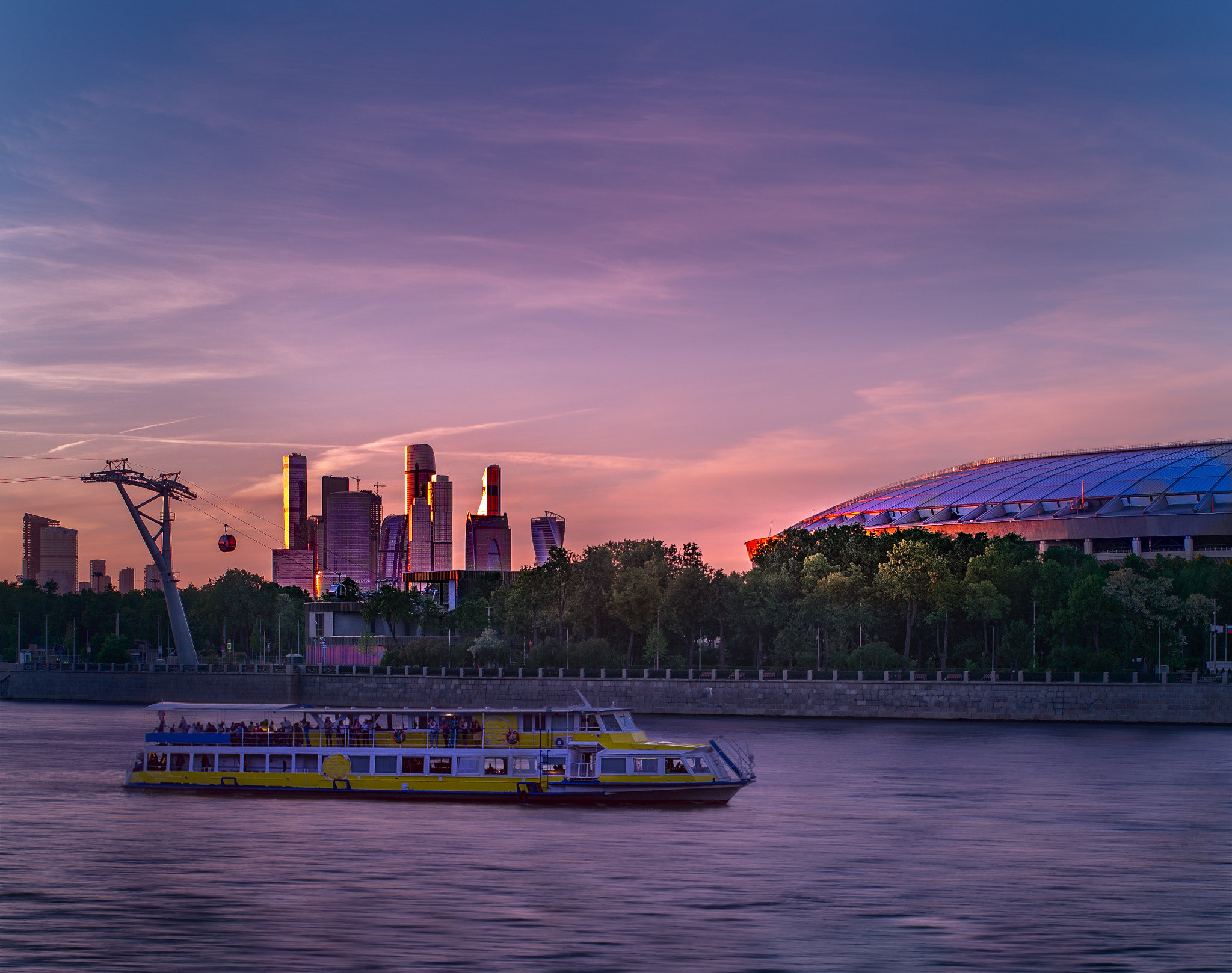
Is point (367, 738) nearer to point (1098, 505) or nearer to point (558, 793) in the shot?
point (558, 793)

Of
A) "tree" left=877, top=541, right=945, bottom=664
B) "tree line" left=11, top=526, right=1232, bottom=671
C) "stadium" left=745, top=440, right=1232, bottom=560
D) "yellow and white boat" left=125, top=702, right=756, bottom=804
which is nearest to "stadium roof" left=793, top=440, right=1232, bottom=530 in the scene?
"stadium" left=745, top=440, right=1232, bottom=560

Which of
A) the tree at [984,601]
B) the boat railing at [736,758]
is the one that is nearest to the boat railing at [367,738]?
the boat railing at [736,758]

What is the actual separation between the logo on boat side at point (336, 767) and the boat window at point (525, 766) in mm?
6513

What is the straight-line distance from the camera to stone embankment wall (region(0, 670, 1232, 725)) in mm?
92625

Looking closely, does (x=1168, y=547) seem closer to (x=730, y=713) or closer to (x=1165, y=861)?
(x=730, y=713)

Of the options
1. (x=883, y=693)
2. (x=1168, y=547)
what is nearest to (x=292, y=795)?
(x=883, y=693)

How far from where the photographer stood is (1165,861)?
136 ft

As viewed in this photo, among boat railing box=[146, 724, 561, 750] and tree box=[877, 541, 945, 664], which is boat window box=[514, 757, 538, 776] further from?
tree box=[877, 541, 945, 664]

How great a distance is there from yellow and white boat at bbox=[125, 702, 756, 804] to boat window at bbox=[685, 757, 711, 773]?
0.14 feet

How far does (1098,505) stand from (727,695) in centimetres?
5813

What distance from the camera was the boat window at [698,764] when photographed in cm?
5272

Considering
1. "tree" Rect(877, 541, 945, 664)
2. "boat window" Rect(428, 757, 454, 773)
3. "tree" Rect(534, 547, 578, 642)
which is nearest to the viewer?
"boat window" Rect(428, 757, 454, 773)

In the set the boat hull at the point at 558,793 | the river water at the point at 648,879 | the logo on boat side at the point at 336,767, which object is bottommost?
the river water at the point at 648,879

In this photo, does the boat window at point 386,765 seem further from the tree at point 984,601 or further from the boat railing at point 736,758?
the tree at point 984,601
